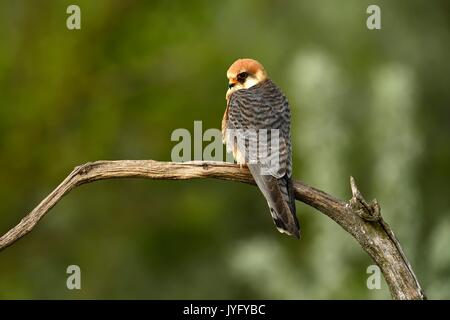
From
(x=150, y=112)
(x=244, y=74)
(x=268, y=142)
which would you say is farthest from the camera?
(x=150, y=112)

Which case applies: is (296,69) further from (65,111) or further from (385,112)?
(65,111)

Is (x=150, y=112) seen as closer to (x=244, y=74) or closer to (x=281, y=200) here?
(x=244, y=74)

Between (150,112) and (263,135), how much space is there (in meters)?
3.58

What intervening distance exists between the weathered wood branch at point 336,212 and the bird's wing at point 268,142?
0.22m

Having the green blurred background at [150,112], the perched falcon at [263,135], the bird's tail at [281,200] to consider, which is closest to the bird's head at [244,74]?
the perched falcon at [263,135]

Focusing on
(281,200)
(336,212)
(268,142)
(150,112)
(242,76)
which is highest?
(150,112)

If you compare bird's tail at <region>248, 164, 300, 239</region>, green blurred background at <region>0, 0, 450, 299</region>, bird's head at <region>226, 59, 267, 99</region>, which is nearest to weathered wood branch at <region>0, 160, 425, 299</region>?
bird's tail at <region>248, 164, 300, 239</region>

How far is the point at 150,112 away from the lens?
992 centimetres

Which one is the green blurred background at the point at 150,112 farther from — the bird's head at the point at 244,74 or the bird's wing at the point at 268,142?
the bird's wing at the point at 268,142

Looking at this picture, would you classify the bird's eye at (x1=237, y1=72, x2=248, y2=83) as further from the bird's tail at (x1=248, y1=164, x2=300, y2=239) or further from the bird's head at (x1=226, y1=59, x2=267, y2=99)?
the bird's tail at (x1=248, y1=164, x2=300, y2=239)

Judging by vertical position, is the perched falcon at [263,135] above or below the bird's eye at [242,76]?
below

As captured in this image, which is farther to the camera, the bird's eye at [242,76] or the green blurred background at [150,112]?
the green blurred background at [150,112]

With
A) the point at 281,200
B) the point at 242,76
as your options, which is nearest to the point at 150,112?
the point at 242,76

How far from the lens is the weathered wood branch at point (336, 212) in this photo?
5.29m
